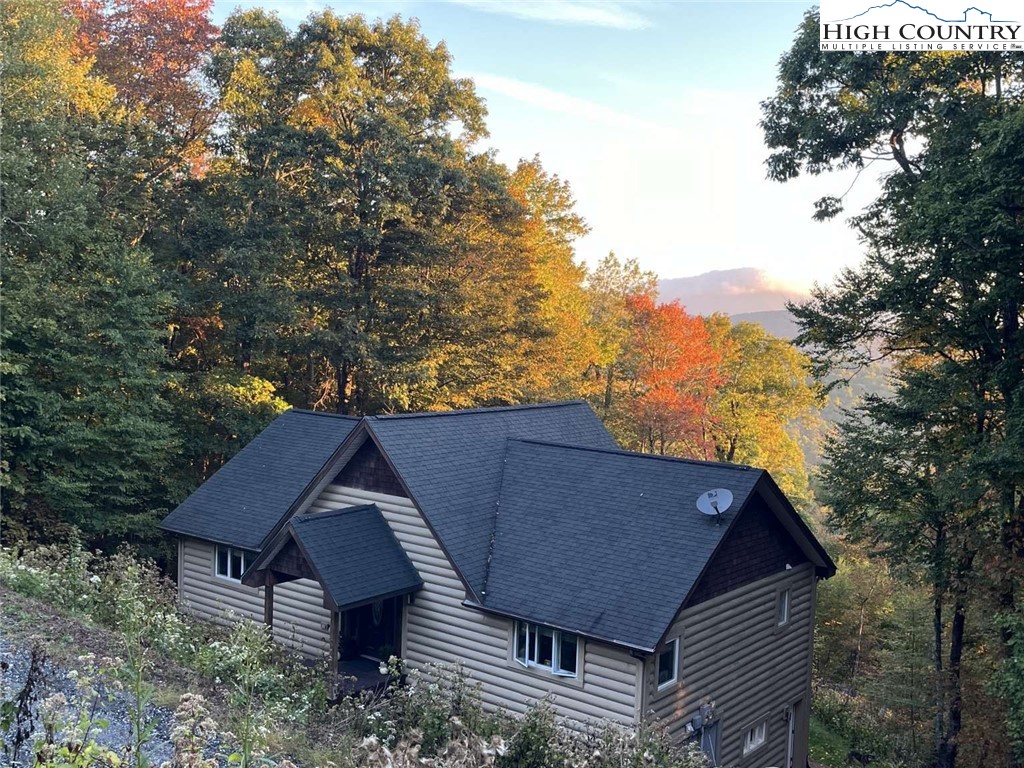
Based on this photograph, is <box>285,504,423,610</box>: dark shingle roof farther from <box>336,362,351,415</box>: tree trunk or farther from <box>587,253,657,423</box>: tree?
<box>587,253,657,423</box>: tree

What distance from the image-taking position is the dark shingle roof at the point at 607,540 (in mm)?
12562

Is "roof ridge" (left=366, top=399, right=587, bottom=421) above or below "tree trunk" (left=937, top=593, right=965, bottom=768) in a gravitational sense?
above

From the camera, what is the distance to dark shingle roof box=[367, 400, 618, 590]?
48.1 ft

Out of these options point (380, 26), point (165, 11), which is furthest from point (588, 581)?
point (165, 11)

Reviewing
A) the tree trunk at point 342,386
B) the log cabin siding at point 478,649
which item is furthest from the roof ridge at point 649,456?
the tree trunk at point 342,386

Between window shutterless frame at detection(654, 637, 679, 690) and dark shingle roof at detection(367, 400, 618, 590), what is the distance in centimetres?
341

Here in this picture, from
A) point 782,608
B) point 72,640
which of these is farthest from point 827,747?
point 72,640

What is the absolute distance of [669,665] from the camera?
12891 mm

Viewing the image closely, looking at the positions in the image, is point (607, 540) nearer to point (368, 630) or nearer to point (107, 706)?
point (368, 630)

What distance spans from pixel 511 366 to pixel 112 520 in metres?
15.4

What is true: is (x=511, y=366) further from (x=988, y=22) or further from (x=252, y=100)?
(x=988, y=22)

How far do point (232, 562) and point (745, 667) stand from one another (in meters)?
10.9

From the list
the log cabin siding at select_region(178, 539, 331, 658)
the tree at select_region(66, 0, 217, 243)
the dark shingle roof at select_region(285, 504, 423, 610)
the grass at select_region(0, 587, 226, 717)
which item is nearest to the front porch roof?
the dark shingle roof at select_region(285, 504, 423, 610)

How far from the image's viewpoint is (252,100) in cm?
2698
